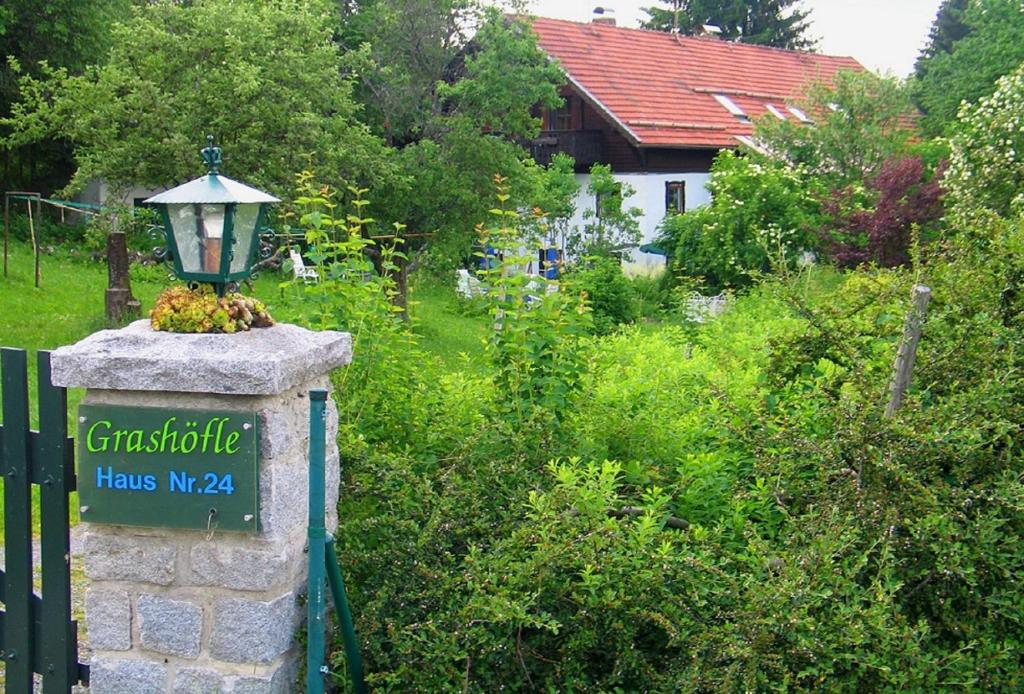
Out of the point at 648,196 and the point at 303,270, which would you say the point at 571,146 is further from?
the point at 303,270

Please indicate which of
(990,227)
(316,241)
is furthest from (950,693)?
(316,241)

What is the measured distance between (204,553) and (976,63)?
29.6 meters

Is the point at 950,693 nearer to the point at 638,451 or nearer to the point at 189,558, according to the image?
the point at 638,451

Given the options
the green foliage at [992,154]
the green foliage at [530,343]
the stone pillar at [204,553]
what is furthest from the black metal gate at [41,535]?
the green foliage at [992,154]

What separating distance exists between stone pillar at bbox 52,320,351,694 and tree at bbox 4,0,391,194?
8.76 metres

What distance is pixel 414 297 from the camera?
18.6 metres

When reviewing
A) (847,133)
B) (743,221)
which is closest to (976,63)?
(847,133)

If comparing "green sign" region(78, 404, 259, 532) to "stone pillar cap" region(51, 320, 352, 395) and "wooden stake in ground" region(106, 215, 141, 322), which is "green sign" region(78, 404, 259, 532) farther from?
"wooden stake in ground" region(106, 215, 141, 322)

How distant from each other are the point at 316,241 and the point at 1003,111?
1276 centimetres

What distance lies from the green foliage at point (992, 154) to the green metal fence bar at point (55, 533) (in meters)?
12.7

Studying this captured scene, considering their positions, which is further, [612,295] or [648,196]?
[648,196]

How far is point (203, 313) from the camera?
3.19 metres

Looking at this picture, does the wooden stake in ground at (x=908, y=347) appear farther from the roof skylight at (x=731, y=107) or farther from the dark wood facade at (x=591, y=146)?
the roof skylight at (x=731, y=107)

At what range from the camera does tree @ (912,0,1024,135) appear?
2716cm
